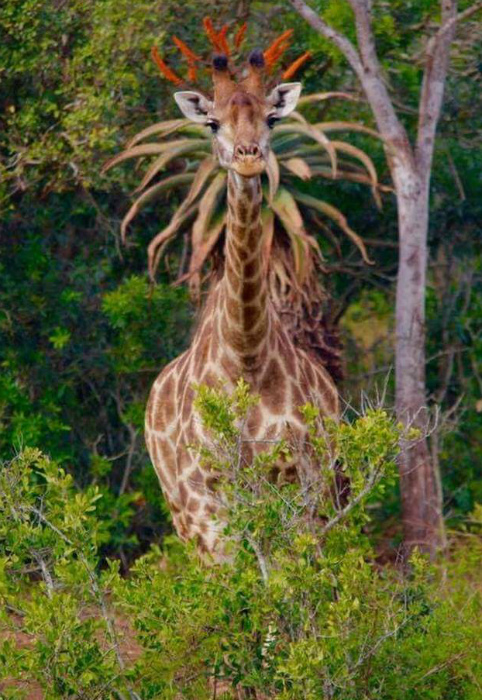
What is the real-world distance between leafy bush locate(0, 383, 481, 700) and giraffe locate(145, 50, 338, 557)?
17.6 inches

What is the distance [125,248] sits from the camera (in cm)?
1145

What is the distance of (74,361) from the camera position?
36.6 feet

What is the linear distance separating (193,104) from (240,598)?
102 inches

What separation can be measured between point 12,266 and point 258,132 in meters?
4.06

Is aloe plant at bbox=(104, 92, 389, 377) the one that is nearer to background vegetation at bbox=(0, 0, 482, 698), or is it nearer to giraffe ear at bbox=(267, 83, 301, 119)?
background vegetation at bbox=(0, 0, 482, 698)

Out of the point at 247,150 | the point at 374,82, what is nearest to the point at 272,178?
the point at 374,82

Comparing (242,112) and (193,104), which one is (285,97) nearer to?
(193,104)

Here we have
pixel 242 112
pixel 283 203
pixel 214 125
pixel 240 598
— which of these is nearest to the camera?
pixel 240 598

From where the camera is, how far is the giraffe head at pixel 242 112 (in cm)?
717

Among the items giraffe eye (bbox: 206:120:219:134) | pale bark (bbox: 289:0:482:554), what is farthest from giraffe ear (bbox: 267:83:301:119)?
pale bark (bbox: 289:0:482:554)

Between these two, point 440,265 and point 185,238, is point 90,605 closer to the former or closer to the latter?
point 185,238

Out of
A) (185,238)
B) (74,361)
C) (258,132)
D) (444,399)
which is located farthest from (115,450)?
(258,132)

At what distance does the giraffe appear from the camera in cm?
743

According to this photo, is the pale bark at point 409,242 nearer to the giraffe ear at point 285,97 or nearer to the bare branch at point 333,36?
the bare branch at point 333,36
